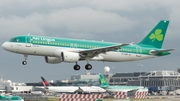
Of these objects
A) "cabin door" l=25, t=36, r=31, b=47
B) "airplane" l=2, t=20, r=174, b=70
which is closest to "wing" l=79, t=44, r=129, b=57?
"airplane" l=2, t=20, r=174, b=70

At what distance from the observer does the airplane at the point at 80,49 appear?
199 ft

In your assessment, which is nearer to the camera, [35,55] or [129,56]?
[35,55]

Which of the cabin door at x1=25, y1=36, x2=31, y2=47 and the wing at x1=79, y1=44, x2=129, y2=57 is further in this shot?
the wing at x1=79, y1=44, x2=129, y2=57

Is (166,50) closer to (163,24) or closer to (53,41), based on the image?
(163,24)

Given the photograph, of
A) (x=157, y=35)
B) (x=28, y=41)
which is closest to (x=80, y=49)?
(x=28, y=41)

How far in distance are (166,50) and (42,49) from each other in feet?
68.8

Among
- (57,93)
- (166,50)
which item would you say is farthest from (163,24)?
(57,93)

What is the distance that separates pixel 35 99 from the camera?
79.2 metres

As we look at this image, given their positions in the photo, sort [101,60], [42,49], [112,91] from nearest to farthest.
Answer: [42,49], [101,60], [112,91]

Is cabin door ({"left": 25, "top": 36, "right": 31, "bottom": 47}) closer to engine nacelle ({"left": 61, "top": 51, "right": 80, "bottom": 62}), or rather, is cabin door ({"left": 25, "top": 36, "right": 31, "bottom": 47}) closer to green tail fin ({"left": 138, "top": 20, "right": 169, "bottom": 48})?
engine nacelle ({"left": 61, "top": 51, "right": 80, "bottom": 62})

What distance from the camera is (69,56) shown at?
→ 6228 centimetres

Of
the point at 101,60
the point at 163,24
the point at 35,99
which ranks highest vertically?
the point at 163,24

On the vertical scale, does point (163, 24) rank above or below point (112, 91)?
above

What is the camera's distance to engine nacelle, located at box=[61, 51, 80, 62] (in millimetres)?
61975
